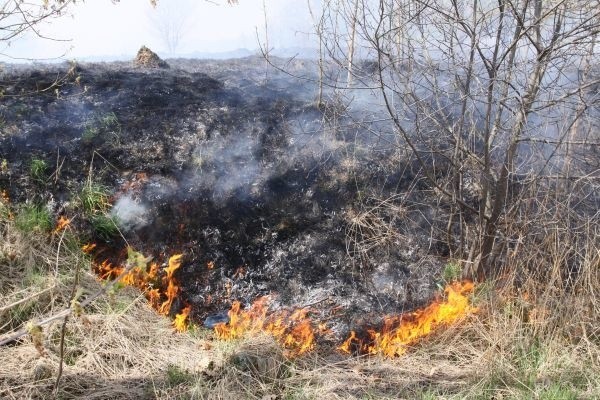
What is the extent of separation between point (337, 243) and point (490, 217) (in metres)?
1.54

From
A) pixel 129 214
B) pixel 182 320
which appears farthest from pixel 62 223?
pixel 182 320

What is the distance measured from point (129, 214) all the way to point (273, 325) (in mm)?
1962

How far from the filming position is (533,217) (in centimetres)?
399

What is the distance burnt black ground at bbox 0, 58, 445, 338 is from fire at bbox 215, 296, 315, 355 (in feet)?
0.52

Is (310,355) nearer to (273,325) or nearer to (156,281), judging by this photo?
(273,325)

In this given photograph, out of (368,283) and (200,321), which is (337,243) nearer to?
(368,283)

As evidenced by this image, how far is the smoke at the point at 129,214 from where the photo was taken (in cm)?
467

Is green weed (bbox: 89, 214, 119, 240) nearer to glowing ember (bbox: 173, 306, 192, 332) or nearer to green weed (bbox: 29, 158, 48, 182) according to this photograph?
green weed (bbox: 29, 158, 48, 182)

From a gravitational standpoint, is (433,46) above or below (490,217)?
above

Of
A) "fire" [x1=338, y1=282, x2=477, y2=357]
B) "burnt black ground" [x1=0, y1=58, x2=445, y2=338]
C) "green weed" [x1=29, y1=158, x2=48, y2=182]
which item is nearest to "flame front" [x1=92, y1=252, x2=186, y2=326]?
"burnt black ground" [x1=0, y1=58, x2=445, y2=338]

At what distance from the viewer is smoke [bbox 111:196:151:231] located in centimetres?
467

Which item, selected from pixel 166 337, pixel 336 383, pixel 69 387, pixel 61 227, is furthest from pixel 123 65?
pixel 336 383

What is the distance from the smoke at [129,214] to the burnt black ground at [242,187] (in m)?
0.02

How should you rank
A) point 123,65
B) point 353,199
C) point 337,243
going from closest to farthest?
1. point 337,243
2. point 353,199
3. point 123,65
